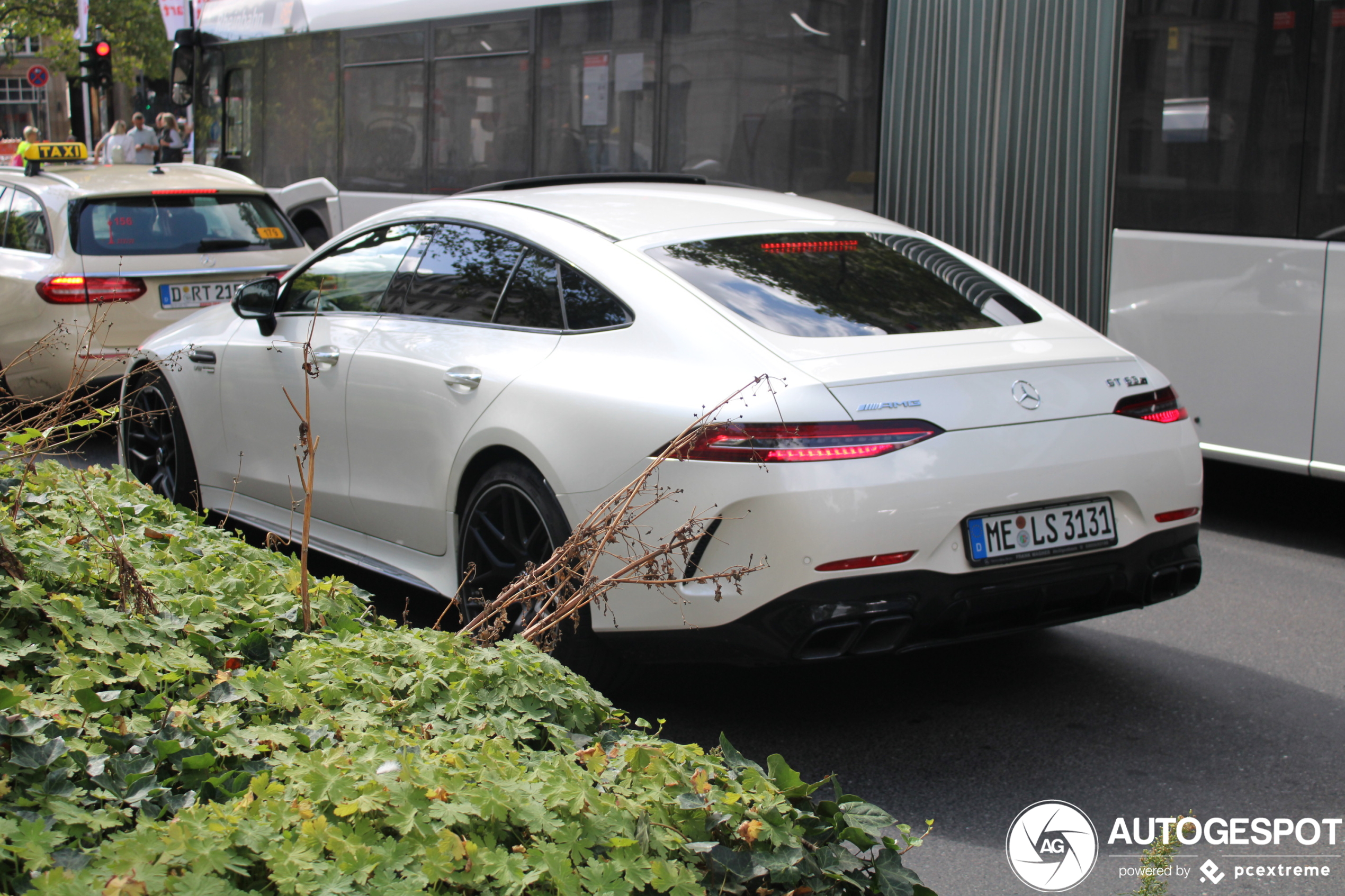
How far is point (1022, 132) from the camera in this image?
324 inches

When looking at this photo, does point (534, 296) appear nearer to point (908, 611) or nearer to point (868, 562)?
point (868, 562)

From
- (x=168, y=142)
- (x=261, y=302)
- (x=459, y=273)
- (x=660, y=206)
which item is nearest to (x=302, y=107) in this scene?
(x=168, y=142)

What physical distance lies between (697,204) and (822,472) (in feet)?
5.44

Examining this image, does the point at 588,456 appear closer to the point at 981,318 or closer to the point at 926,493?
the point at 926,493

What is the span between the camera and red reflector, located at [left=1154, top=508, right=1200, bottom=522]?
4.13 meters

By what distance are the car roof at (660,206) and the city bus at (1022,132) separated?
107 inches

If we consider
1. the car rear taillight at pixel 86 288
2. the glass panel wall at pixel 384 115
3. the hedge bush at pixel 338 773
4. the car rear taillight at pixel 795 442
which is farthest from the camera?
the glass panel wall at pixel 384 115

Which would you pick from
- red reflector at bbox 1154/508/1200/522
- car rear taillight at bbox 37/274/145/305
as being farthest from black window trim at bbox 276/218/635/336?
car rear taillight at bbox 37/274/145/305

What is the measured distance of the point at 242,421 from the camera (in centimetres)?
579

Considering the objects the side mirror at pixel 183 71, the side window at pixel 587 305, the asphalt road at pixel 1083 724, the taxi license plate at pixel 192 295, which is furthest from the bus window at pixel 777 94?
the side mirror at pixel 183 71

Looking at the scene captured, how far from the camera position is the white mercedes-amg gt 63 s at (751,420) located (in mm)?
3664

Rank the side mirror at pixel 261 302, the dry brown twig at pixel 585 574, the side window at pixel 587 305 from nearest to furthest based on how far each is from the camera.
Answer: the dry brown twig at pixel 585 574, the side window at pixel 587 305, the side mirror at pixel 261 302

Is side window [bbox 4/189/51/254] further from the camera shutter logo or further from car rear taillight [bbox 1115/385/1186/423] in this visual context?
the camera shutter logo

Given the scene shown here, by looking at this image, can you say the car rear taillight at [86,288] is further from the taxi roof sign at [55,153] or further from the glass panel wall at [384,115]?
the glass panel wall at [384,115]
